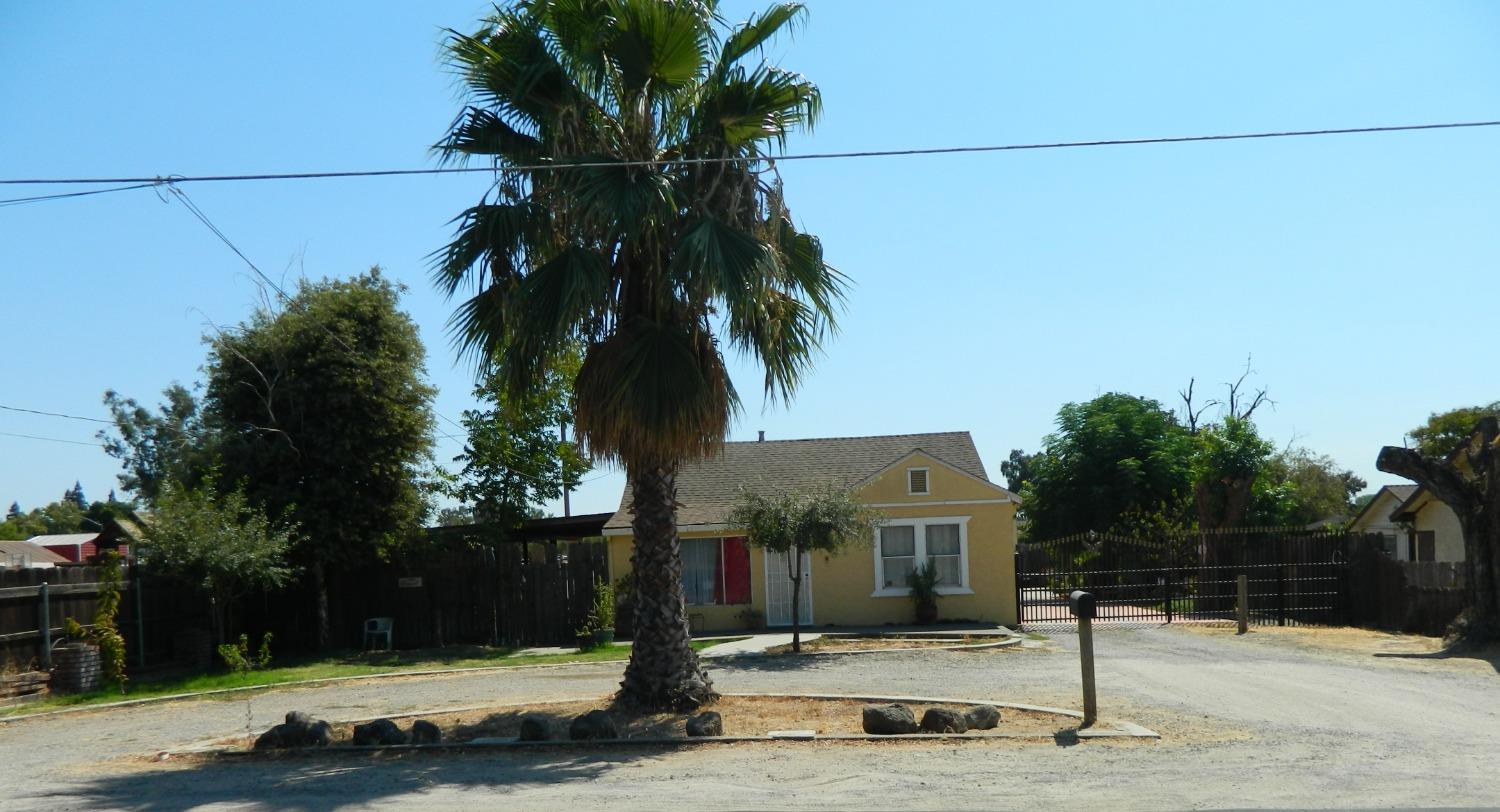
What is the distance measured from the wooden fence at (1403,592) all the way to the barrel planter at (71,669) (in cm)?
2260

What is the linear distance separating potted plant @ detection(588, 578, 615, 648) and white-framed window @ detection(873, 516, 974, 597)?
5.81 metres

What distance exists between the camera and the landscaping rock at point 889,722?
1163 cm

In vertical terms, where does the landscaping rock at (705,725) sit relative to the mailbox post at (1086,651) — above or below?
below

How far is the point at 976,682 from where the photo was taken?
16172 mm

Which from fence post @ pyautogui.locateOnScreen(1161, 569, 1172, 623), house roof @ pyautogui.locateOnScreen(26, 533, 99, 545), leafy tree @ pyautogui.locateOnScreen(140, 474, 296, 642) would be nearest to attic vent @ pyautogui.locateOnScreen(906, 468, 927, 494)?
fence post @ pyautogui.locateOnScreen(1161, 569, 1172, 623)

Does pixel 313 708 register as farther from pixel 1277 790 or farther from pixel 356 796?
pixel 1277 790

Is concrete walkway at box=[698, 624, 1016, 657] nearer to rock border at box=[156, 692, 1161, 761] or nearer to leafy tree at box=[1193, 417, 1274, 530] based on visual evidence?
rock border at box=[156, 692, 1161, 761]

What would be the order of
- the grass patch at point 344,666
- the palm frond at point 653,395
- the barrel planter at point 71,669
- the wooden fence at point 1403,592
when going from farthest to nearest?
the wooden fence at point 1403,592 → the barrel planter at point 71,669 → the grass patch at point 344,666 → the palm frond at point 653,395

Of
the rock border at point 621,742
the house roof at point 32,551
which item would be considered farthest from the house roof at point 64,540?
the rock border at point 621,742

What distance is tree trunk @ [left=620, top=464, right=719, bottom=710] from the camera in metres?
13.1

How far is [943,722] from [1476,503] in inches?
540

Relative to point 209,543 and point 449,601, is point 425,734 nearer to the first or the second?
point 209,543

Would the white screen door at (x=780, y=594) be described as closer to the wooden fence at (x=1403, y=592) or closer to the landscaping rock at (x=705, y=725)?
the wooden fence at (x=1403, y=592)

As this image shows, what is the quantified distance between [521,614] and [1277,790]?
1931 cm
